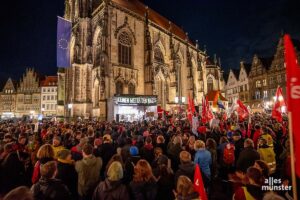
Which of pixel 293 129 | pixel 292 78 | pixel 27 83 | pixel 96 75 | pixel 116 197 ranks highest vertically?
pixel 27 83

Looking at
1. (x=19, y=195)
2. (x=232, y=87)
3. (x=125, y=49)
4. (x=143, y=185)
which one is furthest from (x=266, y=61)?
(x=19, y=195)

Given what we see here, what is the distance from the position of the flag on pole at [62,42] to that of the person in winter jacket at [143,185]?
1037 inches

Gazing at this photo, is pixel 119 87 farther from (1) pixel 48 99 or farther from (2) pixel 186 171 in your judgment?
(1) pixel 48 99

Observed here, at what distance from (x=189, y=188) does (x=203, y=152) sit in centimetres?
239

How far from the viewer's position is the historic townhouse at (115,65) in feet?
81.9

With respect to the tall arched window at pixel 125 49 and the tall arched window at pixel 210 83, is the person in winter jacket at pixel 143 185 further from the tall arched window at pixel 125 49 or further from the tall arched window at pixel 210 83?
the tall arched window at pixel 210 83

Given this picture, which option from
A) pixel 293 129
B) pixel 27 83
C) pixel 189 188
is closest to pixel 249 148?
pixel 293 129

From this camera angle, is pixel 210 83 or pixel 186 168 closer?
pixel 186 168

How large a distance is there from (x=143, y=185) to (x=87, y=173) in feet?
4.45

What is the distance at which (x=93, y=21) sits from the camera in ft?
95.3

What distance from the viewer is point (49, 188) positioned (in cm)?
286

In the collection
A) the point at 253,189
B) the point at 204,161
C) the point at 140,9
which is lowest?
the point at 204,161

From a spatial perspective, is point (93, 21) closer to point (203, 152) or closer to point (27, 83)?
point (203, 152)

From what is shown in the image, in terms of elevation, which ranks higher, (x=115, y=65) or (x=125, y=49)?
(x=125, y=49)
